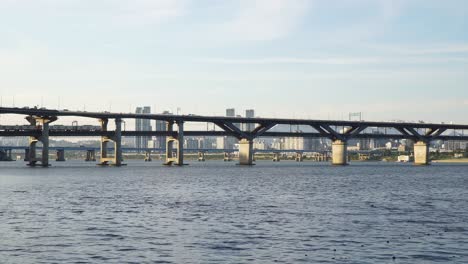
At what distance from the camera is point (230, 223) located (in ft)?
155

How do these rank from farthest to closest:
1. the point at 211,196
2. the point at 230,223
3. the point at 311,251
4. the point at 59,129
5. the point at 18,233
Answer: the point at 59,129, the point at 211,196, the point at 230,223, the point at 18,233, the point at 311,251

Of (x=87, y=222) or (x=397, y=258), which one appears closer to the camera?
(x=397, y=258)

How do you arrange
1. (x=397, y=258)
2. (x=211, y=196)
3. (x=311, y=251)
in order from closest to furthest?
(x=397, y=258)
(x=311, y=251)
(x=211, y=196)

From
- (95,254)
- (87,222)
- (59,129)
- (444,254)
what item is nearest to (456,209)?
(444,254)

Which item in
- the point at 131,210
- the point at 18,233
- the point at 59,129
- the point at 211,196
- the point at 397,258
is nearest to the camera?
the point at 397,258

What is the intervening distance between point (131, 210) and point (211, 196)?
1842 centimetres

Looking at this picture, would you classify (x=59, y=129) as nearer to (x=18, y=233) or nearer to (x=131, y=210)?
(x=131, y=210)

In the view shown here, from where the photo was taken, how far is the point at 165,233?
4234 centimetres

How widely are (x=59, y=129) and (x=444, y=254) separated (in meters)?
169

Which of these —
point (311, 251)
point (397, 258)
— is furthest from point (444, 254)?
point (311, 251)

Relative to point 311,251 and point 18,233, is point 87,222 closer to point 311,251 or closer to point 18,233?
point 18,233

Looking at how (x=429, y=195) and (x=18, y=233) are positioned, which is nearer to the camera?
(x=18, y=233)

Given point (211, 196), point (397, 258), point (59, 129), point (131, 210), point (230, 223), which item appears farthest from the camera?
point (59, 129)

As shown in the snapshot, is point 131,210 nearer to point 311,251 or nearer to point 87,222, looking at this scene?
point 87,222
